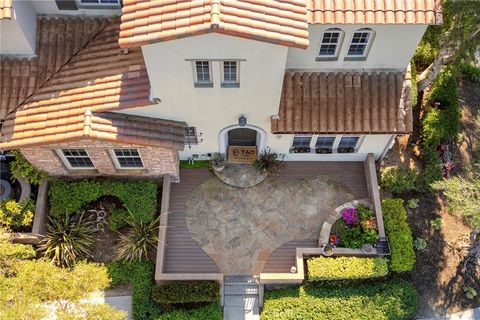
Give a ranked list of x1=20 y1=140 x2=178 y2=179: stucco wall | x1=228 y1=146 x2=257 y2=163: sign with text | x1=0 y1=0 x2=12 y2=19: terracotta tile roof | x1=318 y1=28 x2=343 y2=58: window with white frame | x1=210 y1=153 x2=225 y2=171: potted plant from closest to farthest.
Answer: x1=0 y1=0 x2=12 y2=19: terracotta tile roof, x1=318 y1=28 x2=343 y2=58: window with white frame, x1=20 y1=140 x2=178 y2=179: stucco wall, x1=210 y1=153 x2=225 y2=171: potted plant, x1=228 y1=146 x2=257 y2=163: sign with text

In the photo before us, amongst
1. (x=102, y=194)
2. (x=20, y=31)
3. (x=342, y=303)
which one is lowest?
(x=342, y=303)

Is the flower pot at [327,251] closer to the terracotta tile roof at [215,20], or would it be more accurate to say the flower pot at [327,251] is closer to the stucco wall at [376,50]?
the stucco wall at [376,50]

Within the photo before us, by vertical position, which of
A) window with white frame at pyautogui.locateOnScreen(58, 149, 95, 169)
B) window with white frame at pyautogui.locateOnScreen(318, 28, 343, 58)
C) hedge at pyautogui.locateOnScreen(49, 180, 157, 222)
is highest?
window with white frame at pyautogui.locateOnScreen(318, 28, 343, 58)

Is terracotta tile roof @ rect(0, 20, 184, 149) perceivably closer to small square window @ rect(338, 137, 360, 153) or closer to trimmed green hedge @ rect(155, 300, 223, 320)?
trimmed green hedge @ rect(155, 300, 223, 320)

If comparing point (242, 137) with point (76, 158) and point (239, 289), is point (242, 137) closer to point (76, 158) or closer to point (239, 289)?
point (239, 289)

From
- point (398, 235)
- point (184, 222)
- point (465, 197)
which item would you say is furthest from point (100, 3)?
point (465, 197)

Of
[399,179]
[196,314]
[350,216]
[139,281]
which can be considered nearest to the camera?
[196,314]

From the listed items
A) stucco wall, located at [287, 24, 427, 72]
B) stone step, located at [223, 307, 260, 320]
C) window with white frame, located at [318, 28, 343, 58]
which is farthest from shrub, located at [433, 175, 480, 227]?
stone step, located at [223, 307, 260, 320]
